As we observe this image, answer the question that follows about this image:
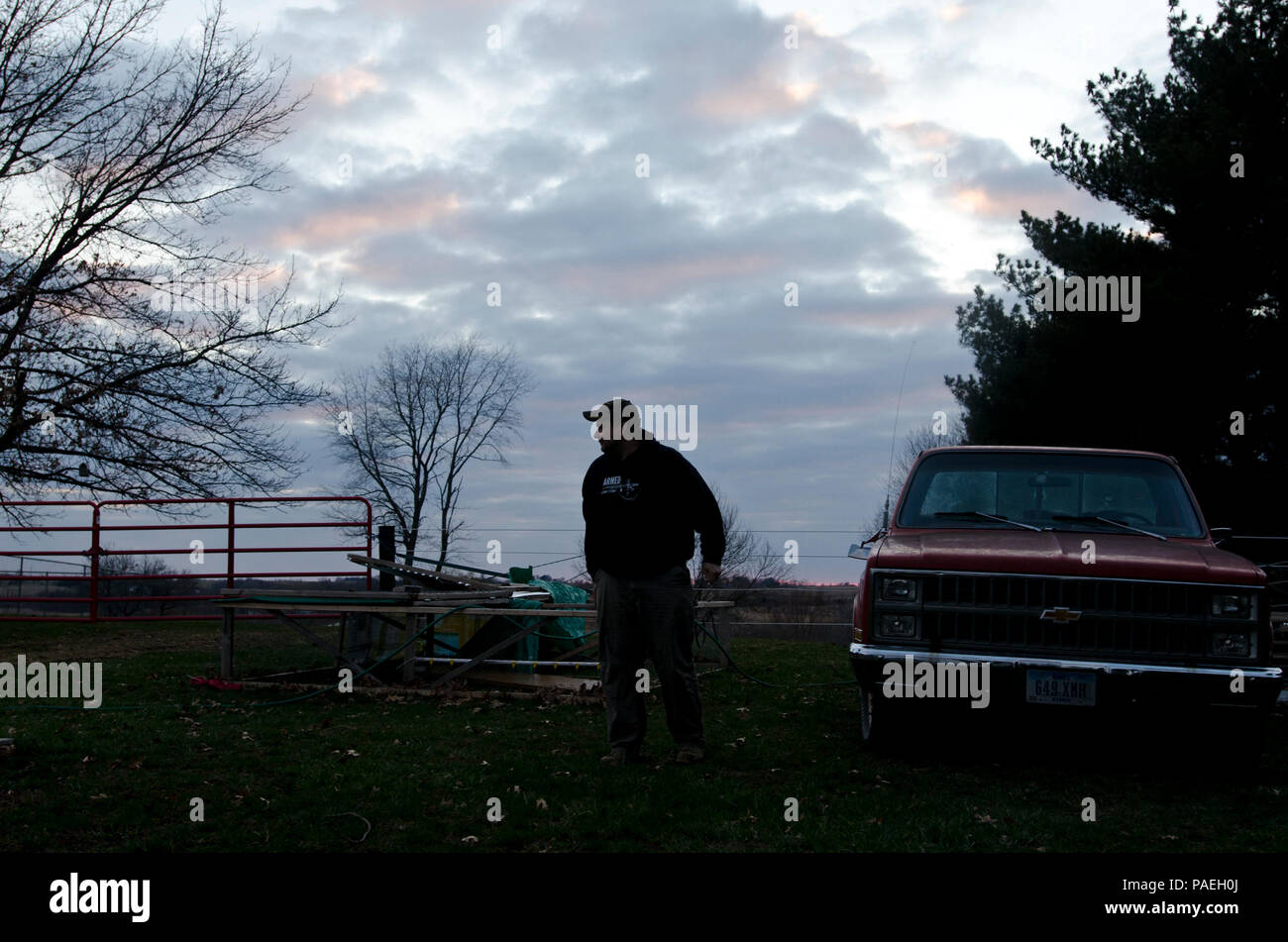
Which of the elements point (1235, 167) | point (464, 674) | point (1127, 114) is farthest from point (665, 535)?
point (1127, 114)

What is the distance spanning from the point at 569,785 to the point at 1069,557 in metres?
3.16

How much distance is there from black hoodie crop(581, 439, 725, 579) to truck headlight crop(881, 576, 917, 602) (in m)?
0.99

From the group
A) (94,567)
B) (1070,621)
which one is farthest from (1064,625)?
(94,567)

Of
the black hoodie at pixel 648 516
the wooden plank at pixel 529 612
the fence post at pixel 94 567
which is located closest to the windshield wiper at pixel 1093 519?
the black hoodie at pixel 648 516

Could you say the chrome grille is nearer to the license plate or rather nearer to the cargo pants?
the license plate

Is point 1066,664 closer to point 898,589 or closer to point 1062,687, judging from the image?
point 1062,687

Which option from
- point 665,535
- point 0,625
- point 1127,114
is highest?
point 1127,114

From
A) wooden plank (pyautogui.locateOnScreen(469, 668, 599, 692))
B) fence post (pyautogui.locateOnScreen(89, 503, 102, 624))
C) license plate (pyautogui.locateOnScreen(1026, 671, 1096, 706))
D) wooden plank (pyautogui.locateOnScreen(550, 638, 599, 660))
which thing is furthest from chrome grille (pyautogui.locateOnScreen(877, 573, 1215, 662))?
fence post (pyautogui.locateOnScreen(89, 503, 102, 624))

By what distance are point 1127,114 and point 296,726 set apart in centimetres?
2074

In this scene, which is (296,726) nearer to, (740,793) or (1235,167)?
(740,793)

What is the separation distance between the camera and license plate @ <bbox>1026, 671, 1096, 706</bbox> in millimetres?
6309

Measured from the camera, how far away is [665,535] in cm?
677

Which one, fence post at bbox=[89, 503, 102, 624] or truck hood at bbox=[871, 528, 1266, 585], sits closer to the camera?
truck hood at bbox=[871, 528, 1266, 585]

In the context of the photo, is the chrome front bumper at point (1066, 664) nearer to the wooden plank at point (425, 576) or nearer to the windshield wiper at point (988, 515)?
the windshield wiper at point (988, 515)
